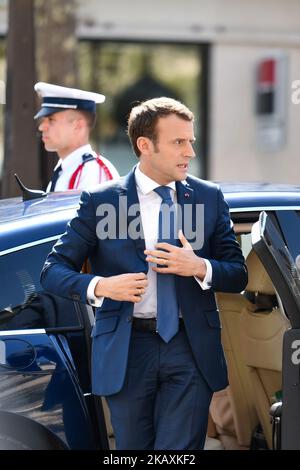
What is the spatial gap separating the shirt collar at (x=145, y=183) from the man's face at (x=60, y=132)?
1835 mm

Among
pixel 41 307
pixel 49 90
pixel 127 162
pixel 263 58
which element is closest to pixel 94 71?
pixel 127 162

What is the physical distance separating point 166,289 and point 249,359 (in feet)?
3.33

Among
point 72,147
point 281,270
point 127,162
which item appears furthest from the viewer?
point 127,162

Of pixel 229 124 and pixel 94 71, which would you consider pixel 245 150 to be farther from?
pixel 94 71

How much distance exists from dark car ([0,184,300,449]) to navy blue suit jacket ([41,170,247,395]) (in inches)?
4.5

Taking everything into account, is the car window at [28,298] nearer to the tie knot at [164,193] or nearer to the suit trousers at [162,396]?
the suit trousers at [162,396]

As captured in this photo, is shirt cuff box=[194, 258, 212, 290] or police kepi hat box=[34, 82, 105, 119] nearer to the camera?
shirt cuff box=[194, 258, 212, 290]

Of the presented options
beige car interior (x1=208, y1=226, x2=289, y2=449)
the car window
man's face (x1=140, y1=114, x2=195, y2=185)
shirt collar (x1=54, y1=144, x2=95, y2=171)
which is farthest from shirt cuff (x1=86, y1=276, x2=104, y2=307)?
shirt collar (x1=54, y1=144, x2=95, y2=171)

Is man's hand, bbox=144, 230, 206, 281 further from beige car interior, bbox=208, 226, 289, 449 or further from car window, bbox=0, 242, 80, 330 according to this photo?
beige car interior, bbox=208, 226, 289, 449

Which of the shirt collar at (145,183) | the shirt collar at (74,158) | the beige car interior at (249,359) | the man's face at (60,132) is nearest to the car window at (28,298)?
the shirt collar at (145,183)

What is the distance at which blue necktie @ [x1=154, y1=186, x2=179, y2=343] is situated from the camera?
3.20m

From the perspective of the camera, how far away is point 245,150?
14695 mm

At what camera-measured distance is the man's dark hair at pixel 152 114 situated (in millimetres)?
3309
